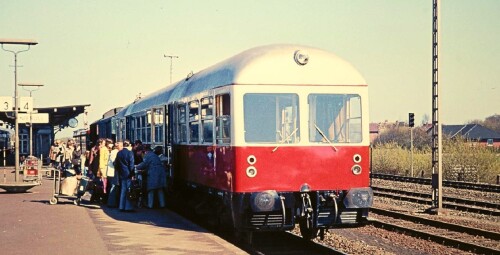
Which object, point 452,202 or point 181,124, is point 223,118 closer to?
point 181,124

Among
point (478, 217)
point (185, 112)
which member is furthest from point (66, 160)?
point (478, 217)

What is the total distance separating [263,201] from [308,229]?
1603 millimetres

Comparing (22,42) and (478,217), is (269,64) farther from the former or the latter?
(22,42)

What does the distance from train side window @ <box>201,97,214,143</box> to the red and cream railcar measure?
0.12 metres

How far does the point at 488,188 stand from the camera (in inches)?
977

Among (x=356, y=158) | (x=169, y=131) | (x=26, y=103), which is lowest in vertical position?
(x=356, y=158)

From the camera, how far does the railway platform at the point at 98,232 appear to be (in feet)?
33.6

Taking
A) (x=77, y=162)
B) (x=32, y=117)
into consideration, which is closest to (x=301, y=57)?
(x=77, y=162)

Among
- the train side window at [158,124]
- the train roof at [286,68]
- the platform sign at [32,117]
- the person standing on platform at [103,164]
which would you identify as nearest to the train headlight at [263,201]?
the train roof at [286,68]

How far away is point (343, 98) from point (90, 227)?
4.97 metres

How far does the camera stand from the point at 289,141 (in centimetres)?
1156

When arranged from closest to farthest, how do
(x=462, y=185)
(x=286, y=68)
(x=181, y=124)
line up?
(x=286, y=68) → (x=181, y=124) → (x=462, y=185)

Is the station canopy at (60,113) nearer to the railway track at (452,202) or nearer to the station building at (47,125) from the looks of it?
the station building at (47,125)

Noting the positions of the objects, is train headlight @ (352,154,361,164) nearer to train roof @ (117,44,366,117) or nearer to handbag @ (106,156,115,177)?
train roof @ (117,44,366,117)
